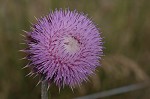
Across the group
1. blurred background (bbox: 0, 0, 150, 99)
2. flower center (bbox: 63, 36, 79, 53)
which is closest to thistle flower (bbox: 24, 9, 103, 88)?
flower center (bbox: 63, 36, 79, 53)

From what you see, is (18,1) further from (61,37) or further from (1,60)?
(61,37)

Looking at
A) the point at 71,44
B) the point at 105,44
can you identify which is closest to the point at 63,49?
the point at 71,44

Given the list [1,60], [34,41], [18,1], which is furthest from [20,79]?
[34,41]

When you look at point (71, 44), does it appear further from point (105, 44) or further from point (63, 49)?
point (105, 44)

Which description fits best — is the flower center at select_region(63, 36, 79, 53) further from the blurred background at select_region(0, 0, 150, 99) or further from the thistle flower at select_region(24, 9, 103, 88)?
the blurred background at select_region(0, 0, 150, 99)

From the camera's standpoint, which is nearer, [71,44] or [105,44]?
[71,44]
